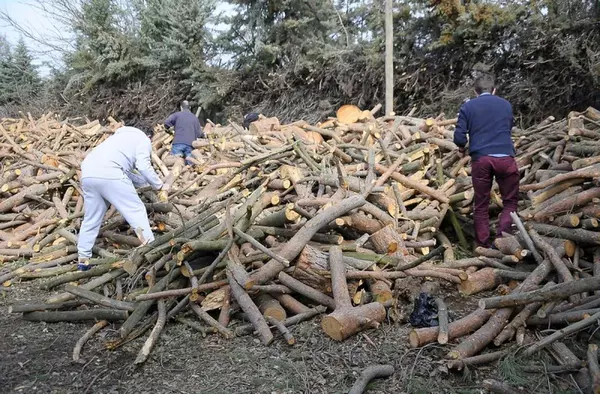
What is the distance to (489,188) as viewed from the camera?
5.22 m

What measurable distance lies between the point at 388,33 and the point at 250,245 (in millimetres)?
9474

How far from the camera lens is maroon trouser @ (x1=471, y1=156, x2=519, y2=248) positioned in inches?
201

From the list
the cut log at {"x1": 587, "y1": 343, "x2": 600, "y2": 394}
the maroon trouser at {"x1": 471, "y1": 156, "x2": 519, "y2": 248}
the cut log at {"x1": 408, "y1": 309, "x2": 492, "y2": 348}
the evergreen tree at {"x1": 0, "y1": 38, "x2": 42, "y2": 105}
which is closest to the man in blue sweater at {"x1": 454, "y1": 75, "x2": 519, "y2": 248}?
the maroon trouser at {"x1": 471, "y1": 156, "x2": 519, "y2": 248}

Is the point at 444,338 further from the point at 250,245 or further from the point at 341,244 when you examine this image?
the point at 250,245

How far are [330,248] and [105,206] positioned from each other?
2.73 metres

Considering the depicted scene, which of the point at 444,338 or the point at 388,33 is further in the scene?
the point at 388,33

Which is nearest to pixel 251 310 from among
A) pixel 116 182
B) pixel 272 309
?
pixel 272 309

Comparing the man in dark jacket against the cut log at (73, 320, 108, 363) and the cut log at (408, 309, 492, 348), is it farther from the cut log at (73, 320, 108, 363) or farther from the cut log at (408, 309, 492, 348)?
the cut log at (408, 309, 492, 348)

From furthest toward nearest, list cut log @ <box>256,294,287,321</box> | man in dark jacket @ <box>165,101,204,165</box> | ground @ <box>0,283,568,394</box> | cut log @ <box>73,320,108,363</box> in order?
man in dark jacket @ <box>165,101,204,165</box>, cut log @ <box>256,294,287,321</box>, cut log @ <box>73,320,108,363</box>, ground @ <box>0,283,568,394</box>

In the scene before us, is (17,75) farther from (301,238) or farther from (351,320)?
(351,320)

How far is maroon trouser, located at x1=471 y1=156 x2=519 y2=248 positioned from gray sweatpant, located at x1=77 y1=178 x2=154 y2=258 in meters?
3.47

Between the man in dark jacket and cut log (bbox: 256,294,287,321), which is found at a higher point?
the man in dark jacket

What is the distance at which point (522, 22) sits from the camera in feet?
38.3

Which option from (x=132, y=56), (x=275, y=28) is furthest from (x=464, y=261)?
(x=132, y=56)
